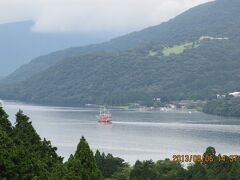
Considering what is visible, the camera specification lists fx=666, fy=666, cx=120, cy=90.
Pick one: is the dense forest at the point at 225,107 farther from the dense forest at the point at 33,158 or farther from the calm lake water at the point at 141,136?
the dense forest at the point at 33,158

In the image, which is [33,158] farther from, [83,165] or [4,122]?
[4,122]

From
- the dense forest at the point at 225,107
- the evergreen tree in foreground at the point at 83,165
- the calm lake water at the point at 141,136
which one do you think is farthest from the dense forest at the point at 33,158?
the dense forest at the point at 225,107

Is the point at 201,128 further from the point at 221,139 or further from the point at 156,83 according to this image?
the point at 156,83

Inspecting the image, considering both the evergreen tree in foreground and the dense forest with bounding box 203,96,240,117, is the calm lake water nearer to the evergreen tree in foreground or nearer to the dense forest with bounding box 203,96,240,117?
the dense forest with bounding box 203,96,240,117

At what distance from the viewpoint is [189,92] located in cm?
18338

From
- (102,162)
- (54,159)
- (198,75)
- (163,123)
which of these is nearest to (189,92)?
(198,75)

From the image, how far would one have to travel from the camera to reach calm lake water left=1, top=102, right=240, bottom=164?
72.2 m

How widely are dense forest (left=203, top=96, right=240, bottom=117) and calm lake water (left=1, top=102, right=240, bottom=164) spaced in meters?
25.1

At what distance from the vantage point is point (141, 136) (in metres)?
90.1

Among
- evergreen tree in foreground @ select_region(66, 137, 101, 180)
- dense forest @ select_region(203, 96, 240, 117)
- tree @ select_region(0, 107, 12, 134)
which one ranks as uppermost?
dense forest @ select_region(203, 96, 240, 117)

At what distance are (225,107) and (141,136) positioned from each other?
5581 cm

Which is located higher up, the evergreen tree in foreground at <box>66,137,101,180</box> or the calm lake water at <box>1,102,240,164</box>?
the evergreen tree in foreground at <box>66,137,101,180</box>

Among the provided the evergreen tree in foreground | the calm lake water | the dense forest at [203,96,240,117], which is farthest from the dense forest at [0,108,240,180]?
the dense forest at [203,96,240,117]

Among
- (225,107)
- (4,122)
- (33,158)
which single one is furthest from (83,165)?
(225,107)
